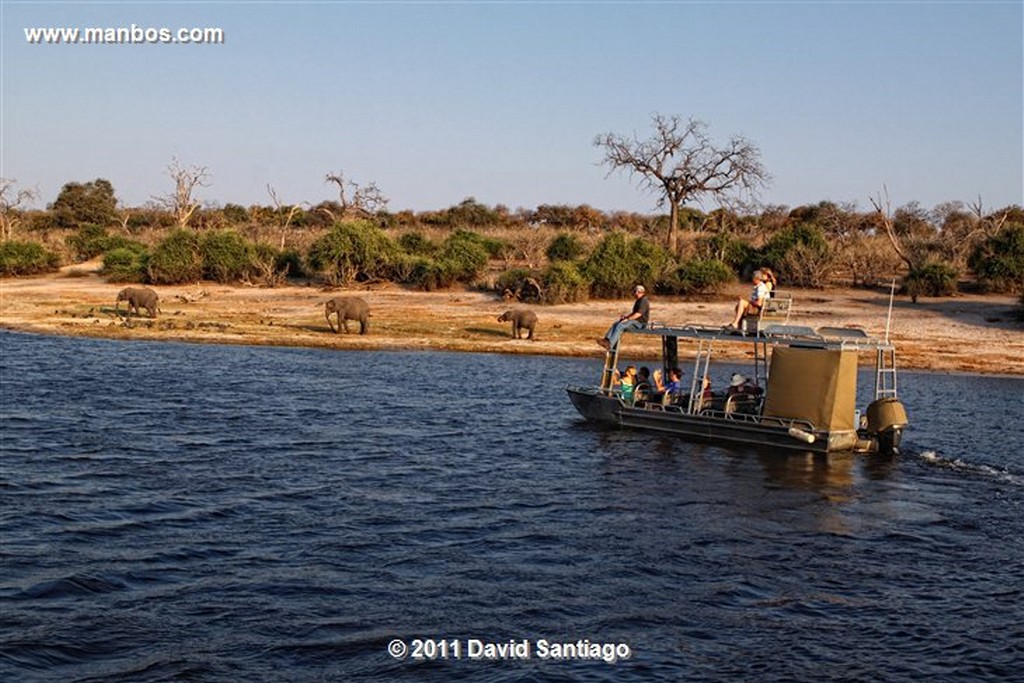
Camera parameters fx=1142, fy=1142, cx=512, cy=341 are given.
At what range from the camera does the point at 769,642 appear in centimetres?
1174

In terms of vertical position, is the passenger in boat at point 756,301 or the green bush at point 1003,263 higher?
the green bush at point 1003,263

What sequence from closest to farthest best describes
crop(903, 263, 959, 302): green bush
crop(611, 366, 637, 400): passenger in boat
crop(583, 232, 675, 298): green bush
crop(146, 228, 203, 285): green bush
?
crop(611, 366, 637, 400): passenger in boat, crop(903, 263, 959, 302): green bush, crop(583, 232, 675, 298): green bush, crop(146, 228, 203, 285): green bush

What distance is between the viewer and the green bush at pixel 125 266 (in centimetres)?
5419

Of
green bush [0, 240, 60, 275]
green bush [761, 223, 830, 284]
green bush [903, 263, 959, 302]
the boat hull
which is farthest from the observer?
green bush [0, 240, 60, 275]

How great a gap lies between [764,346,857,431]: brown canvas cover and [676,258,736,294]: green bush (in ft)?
87.2

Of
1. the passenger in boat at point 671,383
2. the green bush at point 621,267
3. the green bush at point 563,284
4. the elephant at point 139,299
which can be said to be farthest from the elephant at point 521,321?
the elephant at point 139,299

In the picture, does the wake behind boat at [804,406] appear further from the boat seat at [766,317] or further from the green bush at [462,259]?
the green bush at [462,259]

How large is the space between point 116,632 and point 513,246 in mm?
47949

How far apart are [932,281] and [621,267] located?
40.9 ft

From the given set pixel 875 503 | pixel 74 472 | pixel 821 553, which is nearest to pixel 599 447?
pixel 875 503

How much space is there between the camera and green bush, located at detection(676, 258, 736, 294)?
48031 millimetres

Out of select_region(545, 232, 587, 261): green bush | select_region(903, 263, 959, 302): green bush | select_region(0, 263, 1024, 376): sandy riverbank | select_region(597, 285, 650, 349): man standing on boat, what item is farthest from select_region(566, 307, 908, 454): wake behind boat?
select_region(545, 232, 587, 261): green bush

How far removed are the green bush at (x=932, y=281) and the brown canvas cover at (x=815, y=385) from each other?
26.2 meters

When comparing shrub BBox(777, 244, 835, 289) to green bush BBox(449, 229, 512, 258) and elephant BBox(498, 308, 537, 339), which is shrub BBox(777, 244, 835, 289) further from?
elephant BBox(498, 308, 537, 339)
